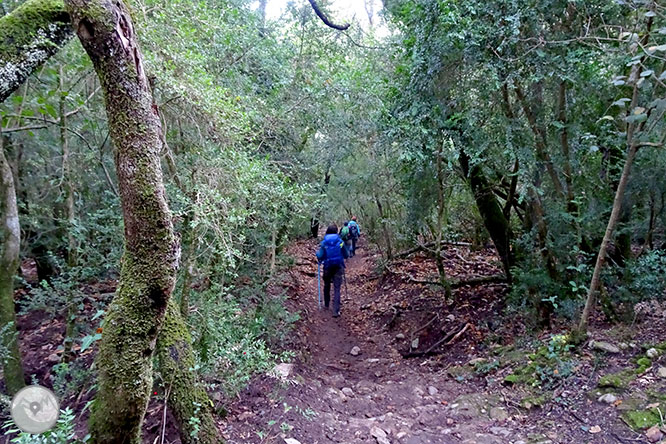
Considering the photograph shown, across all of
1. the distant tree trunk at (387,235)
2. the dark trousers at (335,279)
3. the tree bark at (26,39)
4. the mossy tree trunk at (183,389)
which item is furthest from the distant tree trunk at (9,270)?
the distant tree trunk at (387,235)

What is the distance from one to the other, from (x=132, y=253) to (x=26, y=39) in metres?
1.33

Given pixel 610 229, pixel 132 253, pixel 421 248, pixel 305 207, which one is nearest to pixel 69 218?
pixel 305 207

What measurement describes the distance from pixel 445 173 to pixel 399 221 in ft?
11.8

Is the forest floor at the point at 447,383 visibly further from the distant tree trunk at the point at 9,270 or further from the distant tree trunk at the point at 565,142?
the distant tree trunk at the point at 565,142

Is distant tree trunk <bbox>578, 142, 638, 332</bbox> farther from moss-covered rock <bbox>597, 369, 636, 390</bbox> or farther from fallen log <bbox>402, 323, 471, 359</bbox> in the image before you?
fallen log <bbox>402, 323, 471, 359</bbox>

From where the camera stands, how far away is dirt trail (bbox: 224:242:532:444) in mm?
3543

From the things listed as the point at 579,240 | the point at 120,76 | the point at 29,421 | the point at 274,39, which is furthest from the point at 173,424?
the point at 274,39

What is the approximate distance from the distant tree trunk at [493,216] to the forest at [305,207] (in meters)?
0.05

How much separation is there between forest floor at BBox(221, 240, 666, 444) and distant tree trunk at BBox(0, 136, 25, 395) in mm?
2718

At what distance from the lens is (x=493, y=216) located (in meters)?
7.11

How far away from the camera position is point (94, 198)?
570 cm

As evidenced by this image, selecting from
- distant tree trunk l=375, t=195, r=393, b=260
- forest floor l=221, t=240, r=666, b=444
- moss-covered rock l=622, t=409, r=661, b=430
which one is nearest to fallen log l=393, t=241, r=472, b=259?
distant tree trunk l=375, t=195, r=393, b=260

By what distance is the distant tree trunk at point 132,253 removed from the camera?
186 centimetres

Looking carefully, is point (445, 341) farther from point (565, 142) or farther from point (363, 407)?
point (565, 142)
